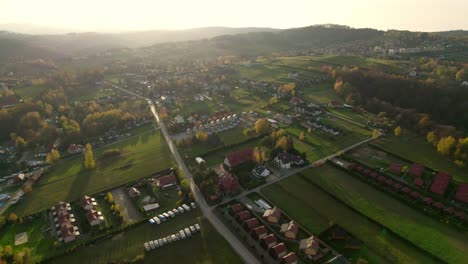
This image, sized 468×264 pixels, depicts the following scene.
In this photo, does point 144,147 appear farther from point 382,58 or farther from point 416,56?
point 416,56

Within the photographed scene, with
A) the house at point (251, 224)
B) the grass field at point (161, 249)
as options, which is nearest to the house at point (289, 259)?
the grass field at point (161, 249)

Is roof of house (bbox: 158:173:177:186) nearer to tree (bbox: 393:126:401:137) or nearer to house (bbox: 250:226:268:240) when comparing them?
house (bbox: 250:226:268:240)

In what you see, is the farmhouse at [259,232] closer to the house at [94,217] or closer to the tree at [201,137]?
the house at [94,217]

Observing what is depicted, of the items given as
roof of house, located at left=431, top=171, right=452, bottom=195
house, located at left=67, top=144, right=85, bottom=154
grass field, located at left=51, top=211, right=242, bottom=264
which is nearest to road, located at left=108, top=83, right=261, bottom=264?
grass field, located at left=51, top=211, right=242, bottom=264

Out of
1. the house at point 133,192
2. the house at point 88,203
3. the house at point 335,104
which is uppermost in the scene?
the house at point 335,104

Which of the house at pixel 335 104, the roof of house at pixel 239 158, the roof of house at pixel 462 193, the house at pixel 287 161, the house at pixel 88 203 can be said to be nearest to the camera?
the roof of house at pixel 462 193

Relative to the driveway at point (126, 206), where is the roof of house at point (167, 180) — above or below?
above

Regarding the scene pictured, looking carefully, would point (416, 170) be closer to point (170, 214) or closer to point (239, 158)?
point (239, 158)

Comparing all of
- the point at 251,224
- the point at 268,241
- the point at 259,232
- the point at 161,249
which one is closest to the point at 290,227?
the point at 268,241
